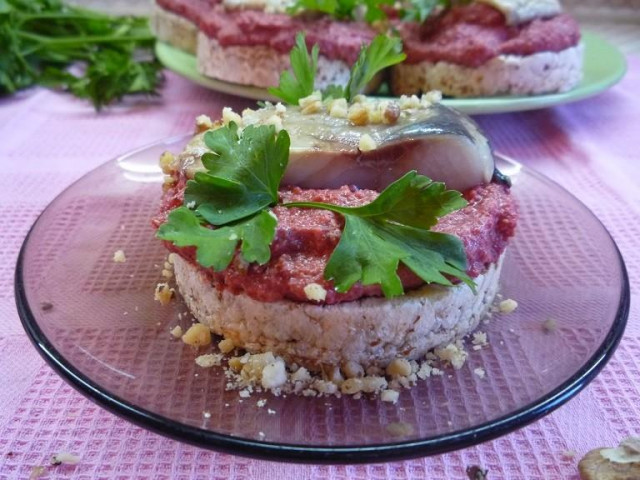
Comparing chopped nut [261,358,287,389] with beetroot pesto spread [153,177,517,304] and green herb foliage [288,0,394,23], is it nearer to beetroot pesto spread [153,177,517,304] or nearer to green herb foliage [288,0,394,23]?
beetroot pesto spread [153,177,517,304]

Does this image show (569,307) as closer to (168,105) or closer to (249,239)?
(249,239)

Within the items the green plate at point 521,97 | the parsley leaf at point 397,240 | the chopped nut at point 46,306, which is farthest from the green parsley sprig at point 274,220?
the green plate at point 521,97

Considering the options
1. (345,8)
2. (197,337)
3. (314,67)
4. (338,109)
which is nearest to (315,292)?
(197,337)

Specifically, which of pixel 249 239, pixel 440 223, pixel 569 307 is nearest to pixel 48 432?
pixel 249 239

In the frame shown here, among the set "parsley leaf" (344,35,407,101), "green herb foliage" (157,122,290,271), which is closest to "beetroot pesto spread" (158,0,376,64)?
"parsley leaf" (344,35,407,101)

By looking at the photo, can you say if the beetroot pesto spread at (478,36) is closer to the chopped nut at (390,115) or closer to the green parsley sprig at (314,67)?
the green parsley sprig at (314,67)
